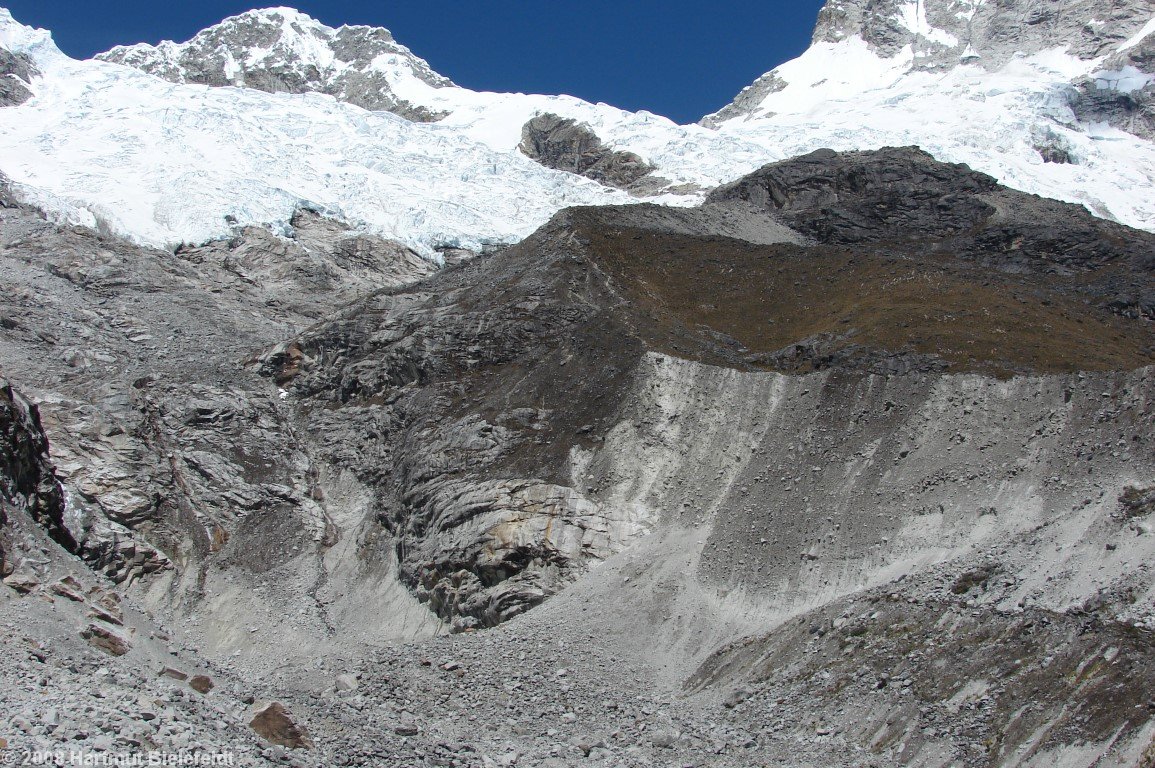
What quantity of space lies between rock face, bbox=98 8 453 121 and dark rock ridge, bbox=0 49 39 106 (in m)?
45.6

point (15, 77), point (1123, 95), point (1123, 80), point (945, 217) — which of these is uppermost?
point (1123, 80)

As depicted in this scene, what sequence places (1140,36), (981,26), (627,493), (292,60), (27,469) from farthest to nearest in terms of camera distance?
(981,26) < (292,60) < (1140,36) < (627,493) < (27,469)

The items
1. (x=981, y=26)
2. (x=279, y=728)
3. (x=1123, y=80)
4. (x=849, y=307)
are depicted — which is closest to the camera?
(x=279, y=728)

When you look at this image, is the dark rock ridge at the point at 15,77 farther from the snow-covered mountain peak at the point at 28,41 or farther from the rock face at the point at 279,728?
the rock face at the point at 279,728

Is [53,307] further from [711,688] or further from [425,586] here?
[711,688]

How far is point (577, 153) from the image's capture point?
133250 millimetres

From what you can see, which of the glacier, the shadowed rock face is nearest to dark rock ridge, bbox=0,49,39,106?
the glacier

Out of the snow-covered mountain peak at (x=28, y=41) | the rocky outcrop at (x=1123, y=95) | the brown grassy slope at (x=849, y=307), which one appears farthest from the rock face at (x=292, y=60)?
the brown grassy slope at (x=849, y=307)

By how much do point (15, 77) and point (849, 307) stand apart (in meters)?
101

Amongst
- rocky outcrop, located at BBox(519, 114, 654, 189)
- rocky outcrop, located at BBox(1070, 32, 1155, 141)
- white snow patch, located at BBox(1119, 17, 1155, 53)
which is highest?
white snow patch, located at BBox(1119, 17, 1155, 53)

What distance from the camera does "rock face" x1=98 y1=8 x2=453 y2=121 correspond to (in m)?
158

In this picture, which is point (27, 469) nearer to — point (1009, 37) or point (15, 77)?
point (15, 77)

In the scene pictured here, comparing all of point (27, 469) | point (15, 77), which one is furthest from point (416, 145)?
point (27, 469)

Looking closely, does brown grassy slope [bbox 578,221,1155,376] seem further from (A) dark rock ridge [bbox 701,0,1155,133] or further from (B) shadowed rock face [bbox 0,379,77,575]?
(A) dark rock ridge [bbox 701,0,1155,133]
